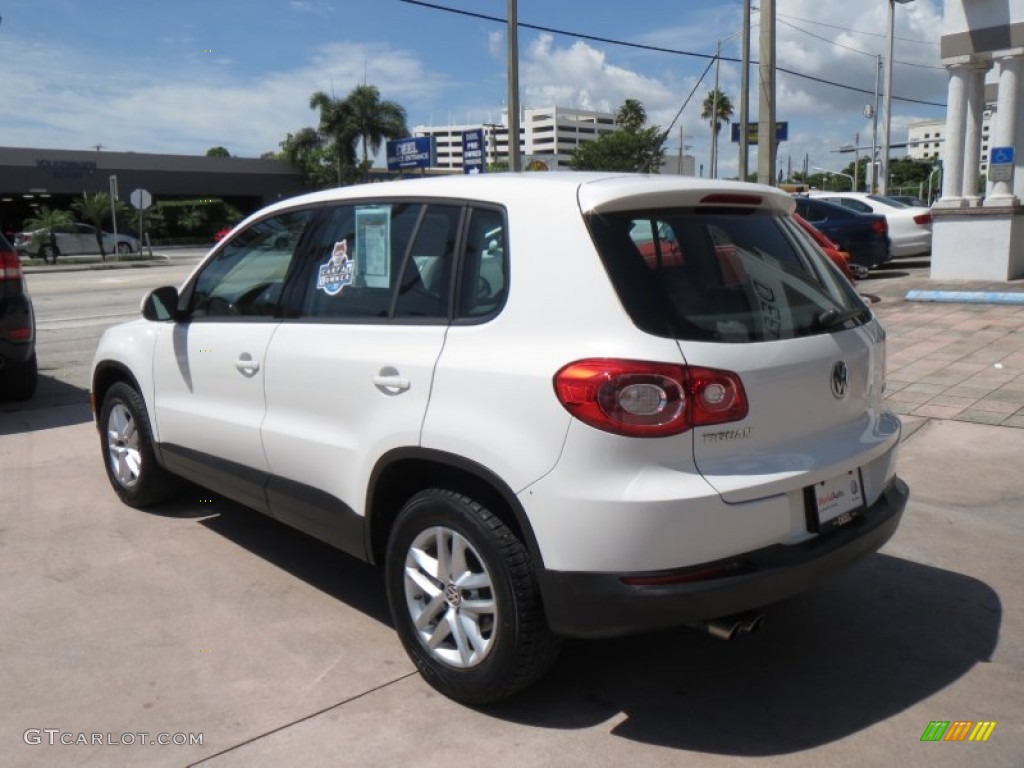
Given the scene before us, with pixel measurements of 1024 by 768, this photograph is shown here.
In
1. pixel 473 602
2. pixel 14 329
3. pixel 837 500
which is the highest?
pixel 14 329

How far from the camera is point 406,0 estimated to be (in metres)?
17.1

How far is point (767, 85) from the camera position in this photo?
16.3 m

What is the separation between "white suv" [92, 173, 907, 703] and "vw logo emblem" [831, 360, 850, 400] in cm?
1

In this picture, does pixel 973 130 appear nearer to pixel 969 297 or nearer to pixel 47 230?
pixel 969 297

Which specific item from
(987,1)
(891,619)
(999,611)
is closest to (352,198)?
(891,619)

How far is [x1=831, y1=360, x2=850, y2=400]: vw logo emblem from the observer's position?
327 centimetres

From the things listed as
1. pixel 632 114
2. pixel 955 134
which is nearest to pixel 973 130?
pixel 955 134

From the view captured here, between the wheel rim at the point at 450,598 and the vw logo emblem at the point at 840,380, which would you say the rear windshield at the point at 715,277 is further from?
the wheel rim at the point at 450,598

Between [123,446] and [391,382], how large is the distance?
108 inches

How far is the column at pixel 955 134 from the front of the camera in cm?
1538

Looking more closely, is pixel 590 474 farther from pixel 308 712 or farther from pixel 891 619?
pixel 891 619

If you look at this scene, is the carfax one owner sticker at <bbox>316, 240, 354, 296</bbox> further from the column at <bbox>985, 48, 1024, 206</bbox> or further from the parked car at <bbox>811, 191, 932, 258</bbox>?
the parked car at <bbox>811, 191, 932, 258</bbox>

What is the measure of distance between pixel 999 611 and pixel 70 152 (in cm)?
5566

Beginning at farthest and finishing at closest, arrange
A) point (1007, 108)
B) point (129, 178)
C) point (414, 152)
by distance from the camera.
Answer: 1. point (129, 178)
2. point (414, 152)
3. point (1007, 108)
